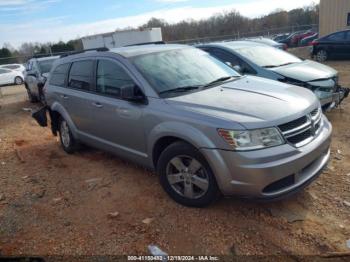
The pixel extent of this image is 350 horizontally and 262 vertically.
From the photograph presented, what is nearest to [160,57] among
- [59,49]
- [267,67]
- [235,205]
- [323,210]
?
[235,205]

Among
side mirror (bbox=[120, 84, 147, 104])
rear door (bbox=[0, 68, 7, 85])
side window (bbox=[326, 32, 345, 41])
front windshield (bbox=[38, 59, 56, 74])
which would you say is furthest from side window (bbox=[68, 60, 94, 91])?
rear door (bbox=[0, 68, 7, 85])

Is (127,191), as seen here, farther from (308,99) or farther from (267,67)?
(267,67)

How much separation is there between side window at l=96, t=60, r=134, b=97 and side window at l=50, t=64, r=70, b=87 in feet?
4.03

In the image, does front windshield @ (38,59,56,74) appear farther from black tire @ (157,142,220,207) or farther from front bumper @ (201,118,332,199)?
front bumper @ (201,118,332,199)

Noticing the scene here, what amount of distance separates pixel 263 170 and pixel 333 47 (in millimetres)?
15135

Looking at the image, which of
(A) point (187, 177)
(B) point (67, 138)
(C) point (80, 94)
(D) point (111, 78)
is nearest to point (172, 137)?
(A) point (187, 177)

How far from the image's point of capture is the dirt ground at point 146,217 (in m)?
3.34

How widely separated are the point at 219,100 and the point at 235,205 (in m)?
1.18

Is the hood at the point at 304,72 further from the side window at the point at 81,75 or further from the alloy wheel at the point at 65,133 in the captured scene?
the alloy wheel at the point at 65,133

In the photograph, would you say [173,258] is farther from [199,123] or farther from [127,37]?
[127,37]

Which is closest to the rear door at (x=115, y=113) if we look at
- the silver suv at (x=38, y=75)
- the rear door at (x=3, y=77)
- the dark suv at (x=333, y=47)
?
the silver suv at (x=38, y=75)

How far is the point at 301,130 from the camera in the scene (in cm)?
360

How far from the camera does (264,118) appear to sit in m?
3.40

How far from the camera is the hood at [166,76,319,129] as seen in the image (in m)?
3.43
